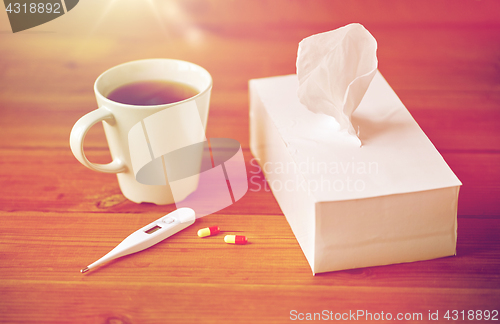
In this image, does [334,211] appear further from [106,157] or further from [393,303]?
[106,157]

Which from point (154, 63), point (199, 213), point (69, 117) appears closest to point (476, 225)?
point (199, 213)

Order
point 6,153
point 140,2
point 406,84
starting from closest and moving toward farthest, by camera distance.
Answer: point 6,153 < point 406,84 < point 140,2

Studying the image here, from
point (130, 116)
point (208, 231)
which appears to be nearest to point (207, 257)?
point (208, 231)

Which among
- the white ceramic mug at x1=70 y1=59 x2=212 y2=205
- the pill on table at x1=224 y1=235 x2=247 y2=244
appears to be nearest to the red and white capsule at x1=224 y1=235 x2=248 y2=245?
the pill on table at x1=224 y1=235 x2=247 y2=244

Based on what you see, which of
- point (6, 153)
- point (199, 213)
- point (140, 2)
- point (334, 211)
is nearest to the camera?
point (334, 211)

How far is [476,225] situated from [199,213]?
0.32 m

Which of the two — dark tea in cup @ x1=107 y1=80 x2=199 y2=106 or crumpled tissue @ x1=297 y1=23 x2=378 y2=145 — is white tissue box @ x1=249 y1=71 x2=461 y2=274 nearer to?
crumpled tissue @ x1=297 y1=23 x2=378 y2=145

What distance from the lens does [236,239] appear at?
0.51 meters

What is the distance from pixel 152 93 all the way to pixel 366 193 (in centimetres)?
30

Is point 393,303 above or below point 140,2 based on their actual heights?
below

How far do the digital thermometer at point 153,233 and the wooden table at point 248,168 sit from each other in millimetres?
11

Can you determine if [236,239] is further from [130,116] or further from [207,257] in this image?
[130,116]

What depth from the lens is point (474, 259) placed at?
1.58ft

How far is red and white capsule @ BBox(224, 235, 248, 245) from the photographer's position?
20.1 inches
